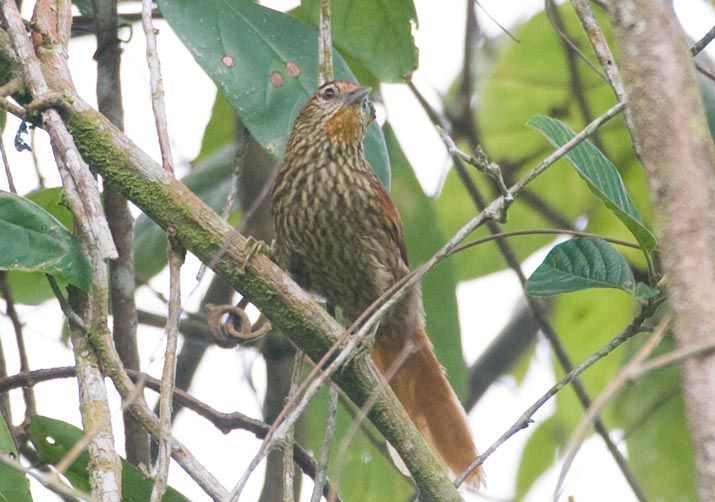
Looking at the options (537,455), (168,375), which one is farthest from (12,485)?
(537,455)

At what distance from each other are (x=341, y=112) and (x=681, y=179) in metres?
2.72

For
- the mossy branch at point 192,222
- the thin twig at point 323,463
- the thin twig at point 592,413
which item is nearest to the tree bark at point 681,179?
the thin twig at point 592,413

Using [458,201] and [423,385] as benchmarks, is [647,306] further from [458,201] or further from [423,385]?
[458,201]

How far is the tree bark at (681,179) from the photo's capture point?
3.33ft

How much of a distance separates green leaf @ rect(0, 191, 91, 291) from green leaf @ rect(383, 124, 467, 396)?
1.52 metres

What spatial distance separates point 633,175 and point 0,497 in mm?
2373

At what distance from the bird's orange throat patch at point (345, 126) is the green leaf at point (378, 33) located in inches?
16.8

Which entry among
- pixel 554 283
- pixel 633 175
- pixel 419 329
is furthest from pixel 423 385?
pixel 554 283

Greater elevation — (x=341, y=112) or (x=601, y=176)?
(x=341, y=112)

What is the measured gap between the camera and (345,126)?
12.6 ft

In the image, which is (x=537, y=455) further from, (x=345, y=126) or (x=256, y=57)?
(x=256, y=57)

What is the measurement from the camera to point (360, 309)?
12.0ft

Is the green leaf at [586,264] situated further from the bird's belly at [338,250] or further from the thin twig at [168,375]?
the bird's belly at [338,250]

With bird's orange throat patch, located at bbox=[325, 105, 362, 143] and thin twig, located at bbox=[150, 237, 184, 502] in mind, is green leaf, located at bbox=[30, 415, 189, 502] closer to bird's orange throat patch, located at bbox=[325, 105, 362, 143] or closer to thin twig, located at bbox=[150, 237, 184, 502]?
thin twig, located at bbox=[150, 237, 184, 502]
